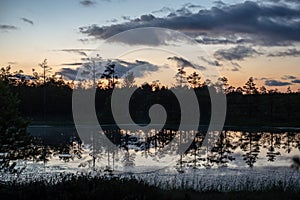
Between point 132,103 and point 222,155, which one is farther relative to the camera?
point 132,103

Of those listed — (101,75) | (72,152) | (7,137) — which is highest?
(101,75)

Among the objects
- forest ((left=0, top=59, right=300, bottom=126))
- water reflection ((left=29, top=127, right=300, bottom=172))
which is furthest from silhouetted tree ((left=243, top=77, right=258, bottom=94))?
water reflection ((left=29, top=127, right=300, bottom=172))

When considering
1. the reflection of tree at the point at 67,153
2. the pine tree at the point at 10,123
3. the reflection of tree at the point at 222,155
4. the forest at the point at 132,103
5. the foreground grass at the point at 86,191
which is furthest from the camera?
the forest at the point at 132,103

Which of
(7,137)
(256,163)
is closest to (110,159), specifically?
(256,163)

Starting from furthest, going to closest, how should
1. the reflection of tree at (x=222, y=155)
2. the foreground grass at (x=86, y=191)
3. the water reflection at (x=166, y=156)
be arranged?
1. the reflection of tree at (x=222, y=155)
2. the water reflection at (x=166, y=156)
3. the foreground grass at (x=86, y=191)

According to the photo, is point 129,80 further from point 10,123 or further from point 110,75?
point 10,123

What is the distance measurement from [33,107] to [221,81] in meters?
37.4

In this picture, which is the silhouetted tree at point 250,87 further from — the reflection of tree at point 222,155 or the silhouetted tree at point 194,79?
the reflection of tree at point 222,155

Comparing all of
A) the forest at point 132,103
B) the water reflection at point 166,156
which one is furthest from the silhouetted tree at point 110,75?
the water reflection at point 166,156

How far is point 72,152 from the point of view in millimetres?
24859

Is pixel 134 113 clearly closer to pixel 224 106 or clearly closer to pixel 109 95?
pixel 109 95

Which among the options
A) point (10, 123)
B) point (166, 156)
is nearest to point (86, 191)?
point (10, 123)

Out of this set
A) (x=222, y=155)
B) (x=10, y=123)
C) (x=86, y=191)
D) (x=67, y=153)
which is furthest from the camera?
(x=67, y=153)

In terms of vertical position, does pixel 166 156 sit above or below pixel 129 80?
below
